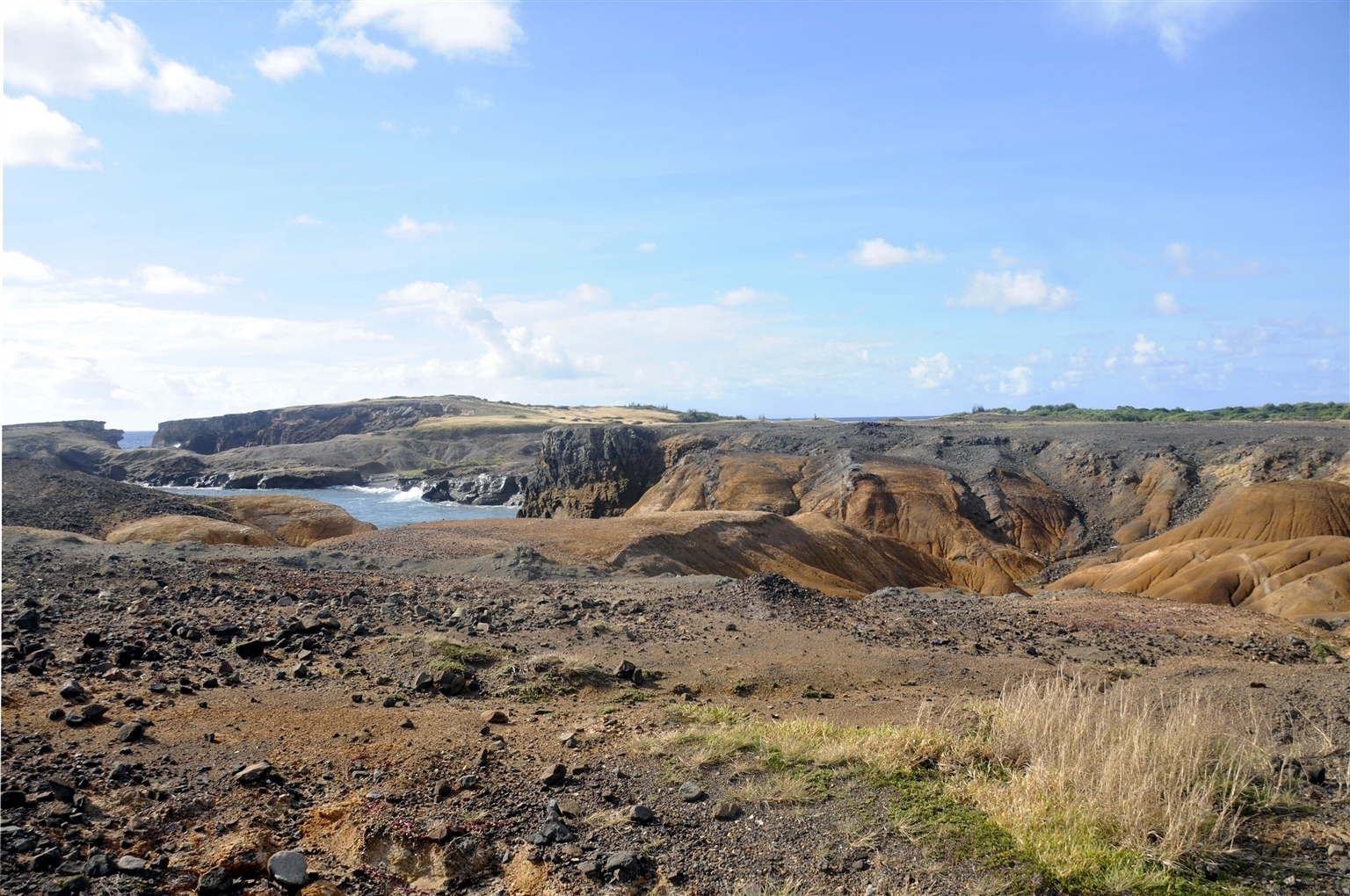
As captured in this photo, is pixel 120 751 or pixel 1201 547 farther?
pixel 1201 547

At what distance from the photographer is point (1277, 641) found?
51.6 ft

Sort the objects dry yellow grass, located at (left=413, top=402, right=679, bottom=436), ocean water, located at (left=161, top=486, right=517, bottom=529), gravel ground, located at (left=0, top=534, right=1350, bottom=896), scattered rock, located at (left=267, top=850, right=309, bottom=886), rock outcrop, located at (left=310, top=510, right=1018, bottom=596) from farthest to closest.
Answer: dry yellow grass, located at (left=413, top=402, right=679, bottom=436), ocean water, located at (left=161, top=486, right=517, bottom=529), rock outcrop, located at (left=310, top=510, right=1018, bottom=596), gravel ground, located at (left=0, top=534, right=1350, bottom=896), scattered rock, located at (left=267, top=850, right=309, bottom=886)

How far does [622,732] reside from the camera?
27.0 feet

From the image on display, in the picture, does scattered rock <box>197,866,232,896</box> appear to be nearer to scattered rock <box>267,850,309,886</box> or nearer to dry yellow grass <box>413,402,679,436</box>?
scattered rock <box>267,850,309,886</box>

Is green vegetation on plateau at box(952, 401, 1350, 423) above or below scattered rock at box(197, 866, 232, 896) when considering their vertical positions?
above

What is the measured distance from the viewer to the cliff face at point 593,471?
58.8m

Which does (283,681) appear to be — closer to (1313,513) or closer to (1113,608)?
(1113,608)

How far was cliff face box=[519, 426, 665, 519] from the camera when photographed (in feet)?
193

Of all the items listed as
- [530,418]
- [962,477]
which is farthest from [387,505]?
[530,418]

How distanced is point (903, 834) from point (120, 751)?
6347 millimetres

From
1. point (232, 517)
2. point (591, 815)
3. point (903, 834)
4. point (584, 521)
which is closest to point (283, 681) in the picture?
point (591, 815)

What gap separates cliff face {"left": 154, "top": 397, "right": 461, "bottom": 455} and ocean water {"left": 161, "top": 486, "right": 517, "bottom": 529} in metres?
34.4

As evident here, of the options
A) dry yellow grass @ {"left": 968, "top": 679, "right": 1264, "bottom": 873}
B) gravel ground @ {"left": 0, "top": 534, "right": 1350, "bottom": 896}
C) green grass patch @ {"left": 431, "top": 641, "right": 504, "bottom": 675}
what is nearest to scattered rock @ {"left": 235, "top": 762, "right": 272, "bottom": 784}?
gravel ground @ {"left": 0, "top": 534, "right": 1350, "bottom": 896}

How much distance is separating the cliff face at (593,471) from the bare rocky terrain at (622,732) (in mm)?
34016
